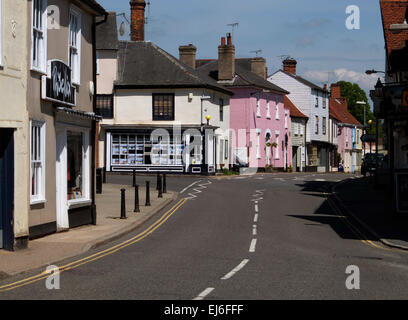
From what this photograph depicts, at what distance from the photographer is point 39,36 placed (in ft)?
56.9

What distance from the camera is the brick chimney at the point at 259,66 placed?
6656 centimetres

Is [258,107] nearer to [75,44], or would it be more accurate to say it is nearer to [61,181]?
[75,44]

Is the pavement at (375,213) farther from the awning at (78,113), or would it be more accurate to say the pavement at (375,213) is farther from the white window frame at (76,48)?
the white window frame at (76,48)

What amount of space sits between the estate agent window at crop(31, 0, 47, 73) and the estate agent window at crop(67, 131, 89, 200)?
115 inches

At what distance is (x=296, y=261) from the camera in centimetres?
1412

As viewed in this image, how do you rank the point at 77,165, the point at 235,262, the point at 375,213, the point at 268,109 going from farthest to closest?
the point at 268,109 < the point at 375,213 < the point at 77,165 < the point at 235,262

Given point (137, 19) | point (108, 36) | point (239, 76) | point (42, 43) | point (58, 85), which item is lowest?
point (58, 85)

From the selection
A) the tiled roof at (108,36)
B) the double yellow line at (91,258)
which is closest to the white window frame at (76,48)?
the double yellow line at (91,258)

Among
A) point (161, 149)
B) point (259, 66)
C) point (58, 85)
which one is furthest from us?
point (259, 66)

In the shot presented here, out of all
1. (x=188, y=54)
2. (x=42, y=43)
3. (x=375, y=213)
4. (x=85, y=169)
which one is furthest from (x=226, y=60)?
(x=42, y=43)

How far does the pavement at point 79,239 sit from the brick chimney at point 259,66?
39.7 metres

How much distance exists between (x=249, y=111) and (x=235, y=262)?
46886 millimetres

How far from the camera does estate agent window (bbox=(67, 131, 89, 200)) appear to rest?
65.0ft

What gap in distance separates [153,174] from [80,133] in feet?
94.8
